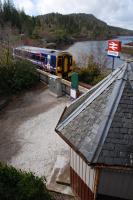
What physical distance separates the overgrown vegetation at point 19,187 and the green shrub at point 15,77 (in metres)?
15.2

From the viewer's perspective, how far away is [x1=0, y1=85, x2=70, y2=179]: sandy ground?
1316 cm

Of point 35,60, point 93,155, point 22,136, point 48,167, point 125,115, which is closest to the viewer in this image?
point 93,155

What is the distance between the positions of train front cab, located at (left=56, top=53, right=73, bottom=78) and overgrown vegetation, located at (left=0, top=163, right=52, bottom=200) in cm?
1768

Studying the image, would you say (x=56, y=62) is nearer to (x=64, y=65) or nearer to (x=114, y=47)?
(x=64, y=65)

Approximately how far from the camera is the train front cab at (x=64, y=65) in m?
24.8

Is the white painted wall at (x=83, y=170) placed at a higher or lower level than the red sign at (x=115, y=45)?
lower

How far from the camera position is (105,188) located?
25.6 feet

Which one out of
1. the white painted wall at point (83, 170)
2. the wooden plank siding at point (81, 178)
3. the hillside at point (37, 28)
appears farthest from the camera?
the hillside at point (37, 28)

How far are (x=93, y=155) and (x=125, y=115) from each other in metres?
1.56

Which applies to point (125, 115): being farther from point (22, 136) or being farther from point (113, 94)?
point (22, 136)

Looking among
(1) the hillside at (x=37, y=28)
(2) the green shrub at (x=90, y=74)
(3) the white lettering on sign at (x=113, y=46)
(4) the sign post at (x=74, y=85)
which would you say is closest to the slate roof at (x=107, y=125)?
(4) the sign post at (x=74, y=85)

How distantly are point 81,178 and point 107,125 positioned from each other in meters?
2.96

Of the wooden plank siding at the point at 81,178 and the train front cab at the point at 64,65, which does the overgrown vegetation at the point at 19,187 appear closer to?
the wooden plank siding at the point at 81,178

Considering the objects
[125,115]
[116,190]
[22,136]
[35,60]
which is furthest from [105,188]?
[35,60]
